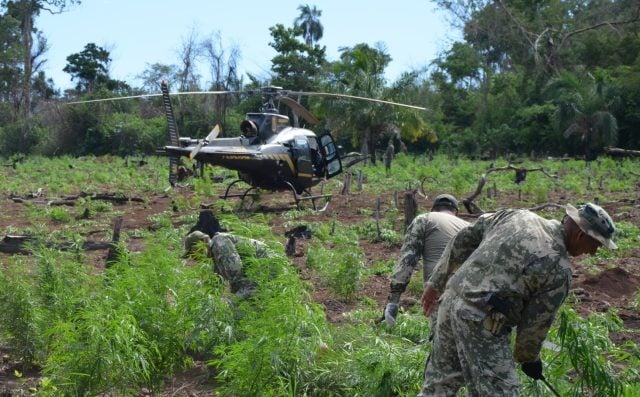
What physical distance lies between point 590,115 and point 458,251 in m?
38.0

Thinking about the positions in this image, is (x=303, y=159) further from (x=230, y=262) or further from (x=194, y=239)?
(x=230, y=262)

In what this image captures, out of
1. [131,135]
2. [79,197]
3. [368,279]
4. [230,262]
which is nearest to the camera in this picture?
[230,262]

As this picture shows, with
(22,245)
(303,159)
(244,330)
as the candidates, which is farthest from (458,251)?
(303,159)

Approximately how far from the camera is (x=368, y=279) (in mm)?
11438

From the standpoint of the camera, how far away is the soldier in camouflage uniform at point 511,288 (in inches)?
184

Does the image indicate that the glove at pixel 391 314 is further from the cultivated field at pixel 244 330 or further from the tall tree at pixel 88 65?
the tall tree at pixel 88 65

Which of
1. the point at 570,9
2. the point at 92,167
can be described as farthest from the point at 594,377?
the point at 570,9

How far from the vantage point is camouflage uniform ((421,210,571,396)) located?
4.68 m

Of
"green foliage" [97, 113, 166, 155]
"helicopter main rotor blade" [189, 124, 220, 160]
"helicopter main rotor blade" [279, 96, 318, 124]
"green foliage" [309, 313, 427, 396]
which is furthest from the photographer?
"green foliage" [97, 113, 166, 155]

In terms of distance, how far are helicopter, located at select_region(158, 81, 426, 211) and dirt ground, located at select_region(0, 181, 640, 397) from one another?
2.92ft

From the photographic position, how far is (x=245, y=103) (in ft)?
171

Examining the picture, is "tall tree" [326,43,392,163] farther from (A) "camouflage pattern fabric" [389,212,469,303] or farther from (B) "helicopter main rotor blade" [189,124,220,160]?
(A) "camouflage pattern fabric" [389,212,469,303]

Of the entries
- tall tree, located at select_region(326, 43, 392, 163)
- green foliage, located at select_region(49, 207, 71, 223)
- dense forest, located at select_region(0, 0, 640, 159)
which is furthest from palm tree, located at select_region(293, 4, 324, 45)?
green foliage, located at select_region(49, 207, 71, 223)

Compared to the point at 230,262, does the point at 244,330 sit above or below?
below
